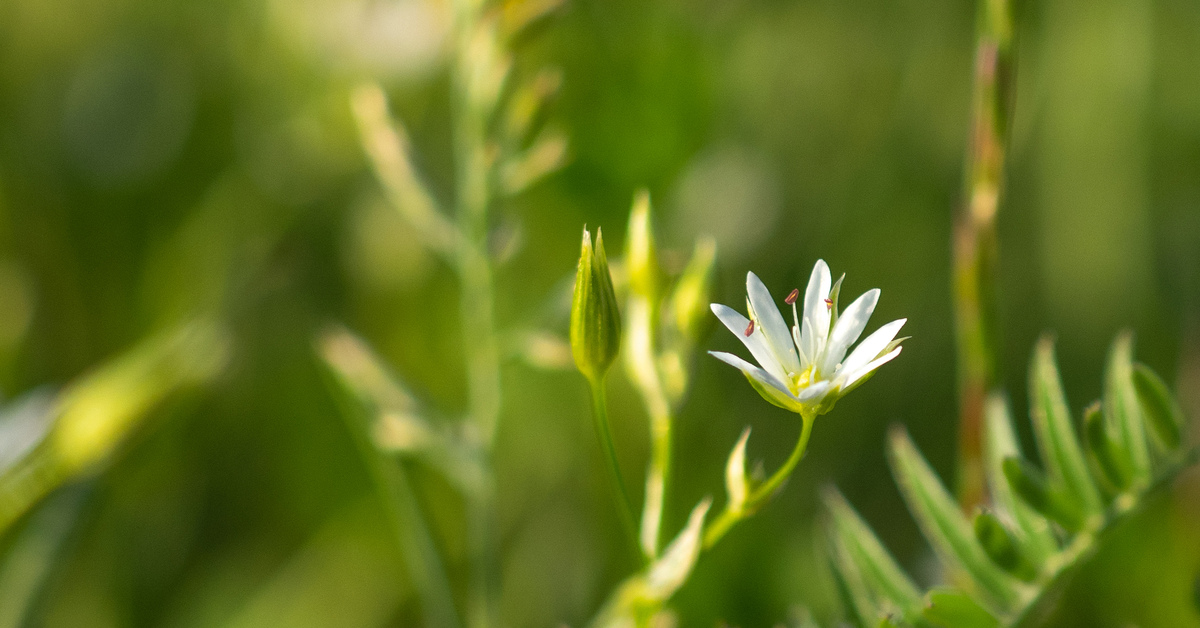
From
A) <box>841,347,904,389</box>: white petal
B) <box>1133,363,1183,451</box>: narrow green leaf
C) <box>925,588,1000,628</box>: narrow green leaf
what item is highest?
<box>841,347,904,389</box>: white petal


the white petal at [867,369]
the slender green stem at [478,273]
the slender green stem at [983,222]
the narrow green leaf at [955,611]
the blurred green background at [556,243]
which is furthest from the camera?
the blurred green background at [556,243]

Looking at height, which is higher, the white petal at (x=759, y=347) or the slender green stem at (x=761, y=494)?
the white petal at (x=759, y=347)

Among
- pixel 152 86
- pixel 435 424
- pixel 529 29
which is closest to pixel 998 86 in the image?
pixel 529 29

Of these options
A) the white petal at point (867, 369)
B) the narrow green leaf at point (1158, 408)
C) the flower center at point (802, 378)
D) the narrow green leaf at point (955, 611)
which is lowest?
the narrow green leaf at point (955, 611)

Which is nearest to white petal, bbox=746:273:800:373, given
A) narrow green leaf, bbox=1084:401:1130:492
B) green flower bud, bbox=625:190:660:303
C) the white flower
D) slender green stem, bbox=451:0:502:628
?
the white flower

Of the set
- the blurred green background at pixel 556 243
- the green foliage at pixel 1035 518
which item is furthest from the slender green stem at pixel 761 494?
the blurred green background at pixel 556 243

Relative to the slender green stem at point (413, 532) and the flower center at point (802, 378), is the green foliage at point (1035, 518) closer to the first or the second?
the flower center at point (802, 378)

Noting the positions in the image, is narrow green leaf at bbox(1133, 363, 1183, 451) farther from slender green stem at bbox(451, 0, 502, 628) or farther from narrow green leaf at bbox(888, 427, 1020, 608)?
slender green stem at bbox(451, 0, 502, 628)
